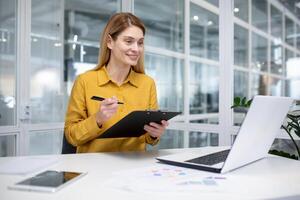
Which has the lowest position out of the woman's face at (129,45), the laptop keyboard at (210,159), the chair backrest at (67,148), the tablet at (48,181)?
the chair backrest at (67,148)

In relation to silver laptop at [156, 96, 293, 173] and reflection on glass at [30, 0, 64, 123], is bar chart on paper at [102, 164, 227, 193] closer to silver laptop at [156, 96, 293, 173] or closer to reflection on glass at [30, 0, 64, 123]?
silver laptop at [156, 96, 293, 173]

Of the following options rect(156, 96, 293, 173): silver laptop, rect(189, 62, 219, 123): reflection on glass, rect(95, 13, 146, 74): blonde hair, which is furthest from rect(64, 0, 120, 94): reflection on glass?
rect(156, 96, 293, 173): silver laptop

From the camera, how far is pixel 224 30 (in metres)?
2.76

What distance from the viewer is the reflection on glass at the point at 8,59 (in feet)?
9.26

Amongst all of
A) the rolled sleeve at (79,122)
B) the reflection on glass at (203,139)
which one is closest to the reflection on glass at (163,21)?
the reflection on glass at (203,139)

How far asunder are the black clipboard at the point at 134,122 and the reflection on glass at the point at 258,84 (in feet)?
7.52

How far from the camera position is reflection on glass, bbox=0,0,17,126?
9.26ft

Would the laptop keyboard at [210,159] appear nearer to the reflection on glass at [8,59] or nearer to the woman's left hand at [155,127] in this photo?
the woman's left hand at [155,127]

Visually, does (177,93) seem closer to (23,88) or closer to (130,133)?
(23,88)

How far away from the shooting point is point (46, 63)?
3396mm

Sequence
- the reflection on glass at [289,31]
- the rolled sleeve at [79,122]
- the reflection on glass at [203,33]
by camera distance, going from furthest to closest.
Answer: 1. the reflection on glass at [203,33]
2. the reflection on glass at [289,31]
3. the rolled sleeve at [79,122]

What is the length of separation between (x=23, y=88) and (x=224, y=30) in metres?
1.90

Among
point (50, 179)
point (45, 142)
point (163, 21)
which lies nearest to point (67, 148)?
point (50, 179)

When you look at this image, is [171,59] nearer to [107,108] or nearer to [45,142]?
[45,142]
